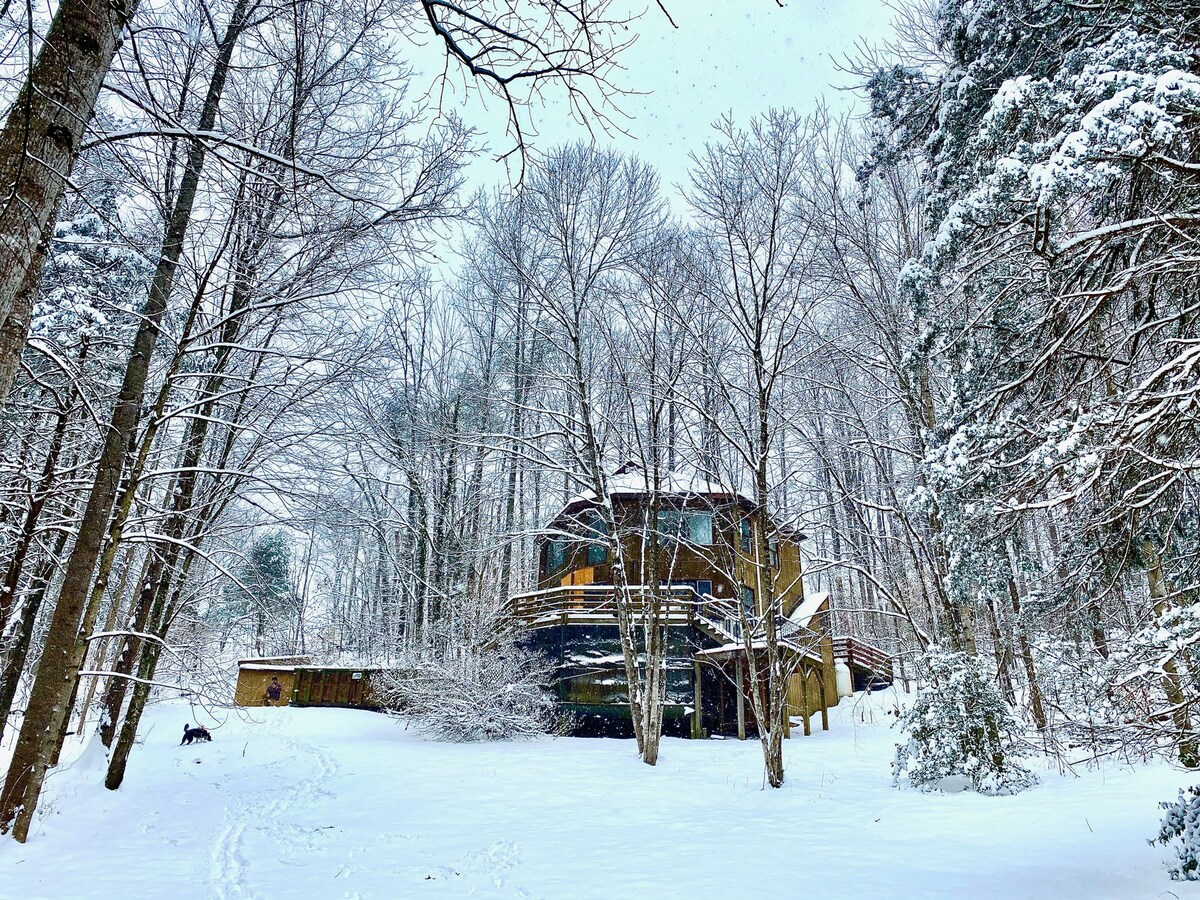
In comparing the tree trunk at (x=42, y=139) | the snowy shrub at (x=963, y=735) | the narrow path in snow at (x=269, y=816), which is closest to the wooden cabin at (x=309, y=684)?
the narrow path in snow at (x=269, y=816)

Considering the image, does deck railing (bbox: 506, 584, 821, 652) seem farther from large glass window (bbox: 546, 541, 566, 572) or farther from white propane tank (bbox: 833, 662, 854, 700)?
white propane tank (bbox: 833, 662, 854, 700)

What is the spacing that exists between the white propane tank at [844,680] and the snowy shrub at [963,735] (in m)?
16.3

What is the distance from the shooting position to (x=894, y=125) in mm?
7781

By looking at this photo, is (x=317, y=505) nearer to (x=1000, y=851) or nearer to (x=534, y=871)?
(x=534, y=871)

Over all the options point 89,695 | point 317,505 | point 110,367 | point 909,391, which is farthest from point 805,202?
point 89,695

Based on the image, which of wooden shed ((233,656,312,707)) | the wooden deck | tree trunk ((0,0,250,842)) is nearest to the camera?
tree trunk ((0,0,250,842))

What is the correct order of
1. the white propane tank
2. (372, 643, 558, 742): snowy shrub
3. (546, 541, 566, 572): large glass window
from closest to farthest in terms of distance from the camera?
(372, 643, 558, 742): snowy shrub, (546, 541, 566, 572): large glass window, the white propane tank

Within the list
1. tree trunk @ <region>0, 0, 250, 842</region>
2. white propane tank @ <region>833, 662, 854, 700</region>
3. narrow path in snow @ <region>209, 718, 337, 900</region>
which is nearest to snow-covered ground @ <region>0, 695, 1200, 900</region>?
narrow path in snow @ <region>209, 718, 337, 900</region>

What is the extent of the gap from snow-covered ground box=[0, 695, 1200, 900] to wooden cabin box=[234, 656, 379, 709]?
10670mm

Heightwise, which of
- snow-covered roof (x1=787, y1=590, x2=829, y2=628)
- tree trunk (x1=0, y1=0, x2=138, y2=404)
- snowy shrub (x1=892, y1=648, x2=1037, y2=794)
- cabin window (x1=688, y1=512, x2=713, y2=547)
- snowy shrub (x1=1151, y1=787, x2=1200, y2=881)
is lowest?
snowy shrub (x1=1151, y1=787, x2=1200, y2=881)

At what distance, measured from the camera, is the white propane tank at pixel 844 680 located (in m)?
25.1

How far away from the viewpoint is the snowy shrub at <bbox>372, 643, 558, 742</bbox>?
49.9ft

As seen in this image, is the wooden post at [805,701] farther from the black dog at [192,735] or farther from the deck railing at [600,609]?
the black dog at [192,735]

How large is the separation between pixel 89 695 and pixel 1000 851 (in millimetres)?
18908
